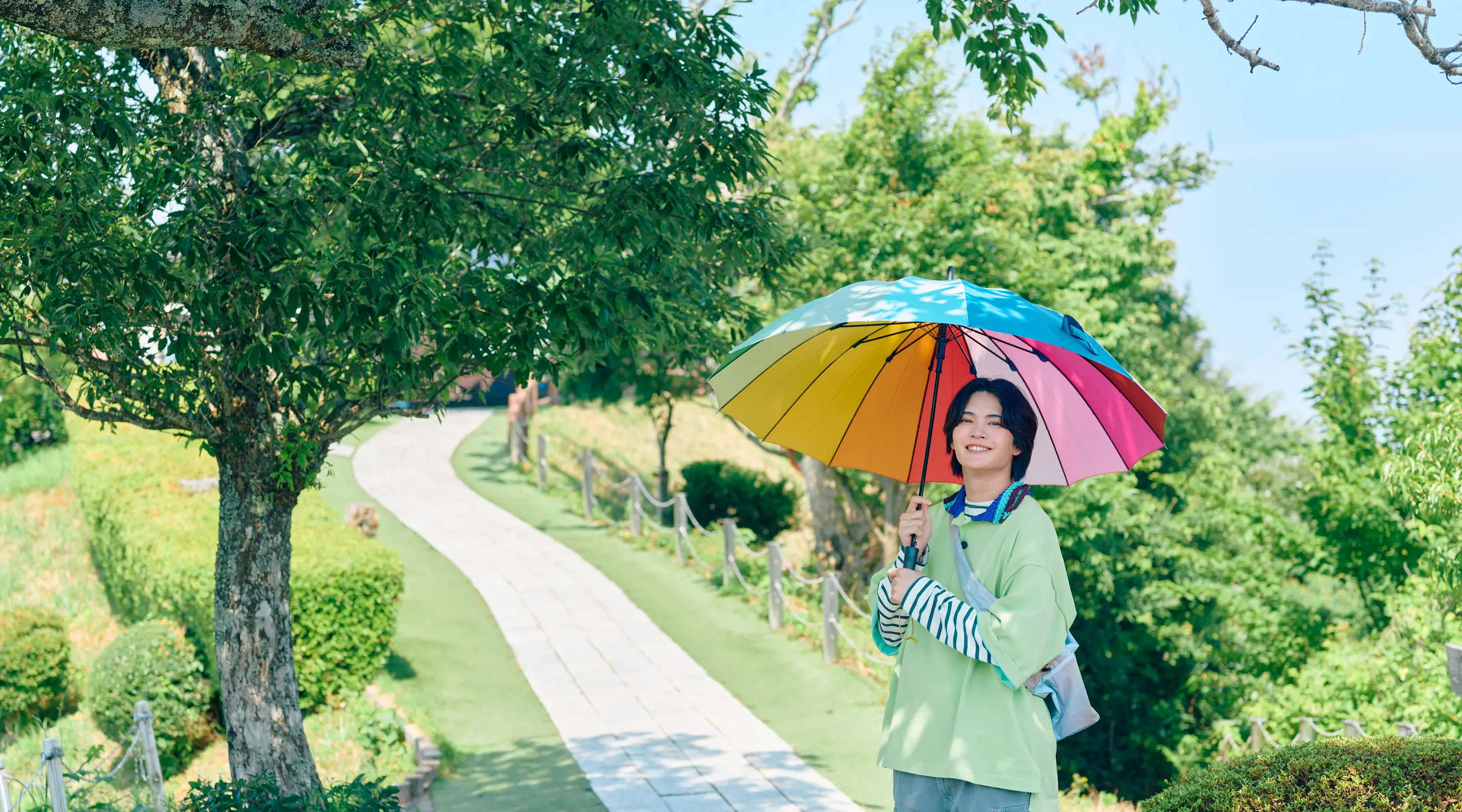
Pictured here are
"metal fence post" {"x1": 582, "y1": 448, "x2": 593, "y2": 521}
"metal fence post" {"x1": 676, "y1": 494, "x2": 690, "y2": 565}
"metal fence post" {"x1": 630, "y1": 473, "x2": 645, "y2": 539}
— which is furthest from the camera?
"metal fence post" {"x1": 582, "y1": 448, "x2": 593, "y2": 521}

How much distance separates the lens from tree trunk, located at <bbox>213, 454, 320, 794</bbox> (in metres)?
6.73

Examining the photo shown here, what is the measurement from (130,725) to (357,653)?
85.5 inches

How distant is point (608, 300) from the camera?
6.04 meters

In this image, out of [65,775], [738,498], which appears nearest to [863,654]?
[65,775]

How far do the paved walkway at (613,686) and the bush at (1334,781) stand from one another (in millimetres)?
4354

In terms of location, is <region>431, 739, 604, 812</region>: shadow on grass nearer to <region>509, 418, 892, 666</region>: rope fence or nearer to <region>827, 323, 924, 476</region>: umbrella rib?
<region>509, 418, 892, 666</region>: rope fence

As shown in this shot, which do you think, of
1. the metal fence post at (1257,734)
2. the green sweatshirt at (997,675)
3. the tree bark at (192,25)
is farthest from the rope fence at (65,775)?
the metal fence post at (1257,734)

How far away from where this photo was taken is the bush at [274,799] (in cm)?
591

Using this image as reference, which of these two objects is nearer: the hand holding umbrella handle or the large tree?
the hand holding umbrella handle

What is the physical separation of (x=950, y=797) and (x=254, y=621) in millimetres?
4709

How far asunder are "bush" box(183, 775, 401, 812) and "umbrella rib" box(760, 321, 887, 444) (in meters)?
3.27

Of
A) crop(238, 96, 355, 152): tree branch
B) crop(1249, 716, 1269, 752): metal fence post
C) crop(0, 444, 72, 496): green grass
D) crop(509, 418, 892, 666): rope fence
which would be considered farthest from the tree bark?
crop(0, 444, 72, 496): green grass

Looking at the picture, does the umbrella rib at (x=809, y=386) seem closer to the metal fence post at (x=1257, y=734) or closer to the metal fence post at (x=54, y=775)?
the metal fence post at (x=54, y=775)

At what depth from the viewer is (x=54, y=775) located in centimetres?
645
